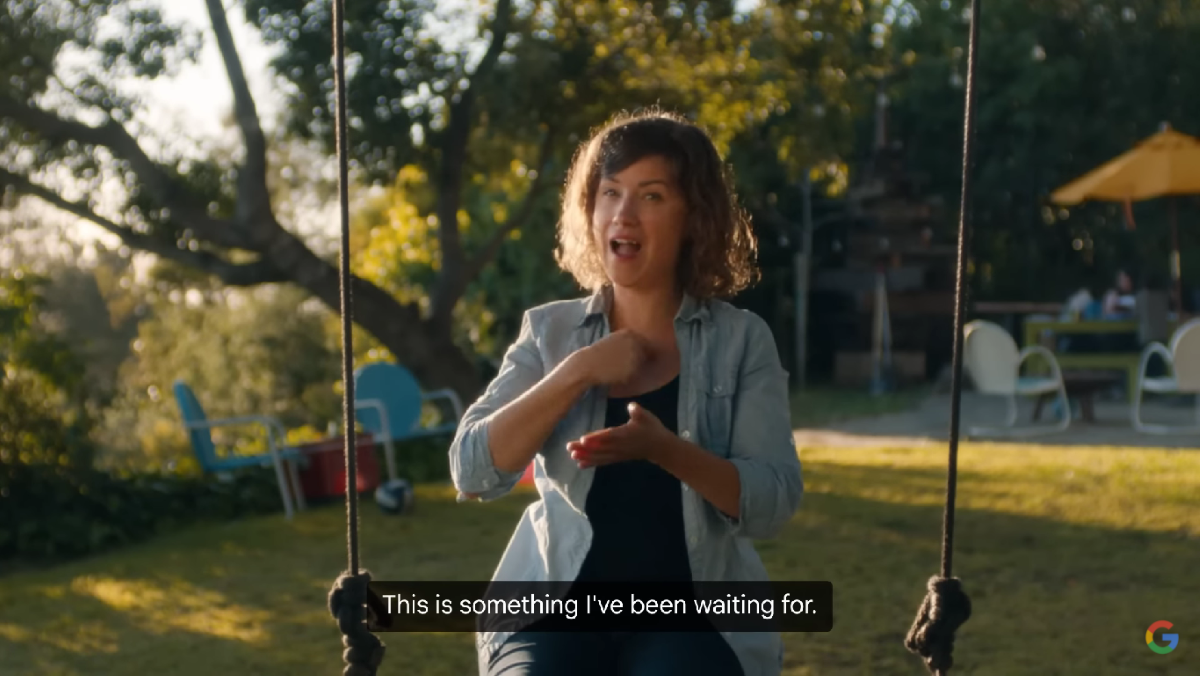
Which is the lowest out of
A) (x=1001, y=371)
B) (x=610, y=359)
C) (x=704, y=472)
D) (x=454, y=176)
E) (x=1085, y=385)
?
(x=1085, y=385)

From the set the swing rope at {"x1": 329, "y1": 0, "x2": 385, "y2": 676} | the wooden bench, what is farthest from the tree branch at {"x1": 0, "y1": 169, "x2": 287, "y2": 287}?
the wooden bench

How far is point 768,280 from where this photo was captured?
15672 mm

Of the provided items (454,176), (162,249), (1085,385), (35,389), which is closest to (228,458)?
(35,389)

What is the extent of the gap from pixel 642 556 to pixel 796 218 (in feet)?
48.2

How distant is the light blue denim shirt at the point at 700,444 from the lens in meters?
1.71

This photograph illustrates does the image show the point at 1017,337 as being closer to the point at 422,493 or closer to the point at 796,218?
the point at 796,218

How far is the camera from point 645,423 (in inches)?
62.0

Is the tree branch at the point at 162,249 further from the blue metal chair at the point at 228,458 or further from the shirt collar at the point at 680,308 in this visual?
the shirt collar at the point at 680,308

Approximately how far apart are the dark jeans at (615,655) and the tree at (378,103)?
5921 millimetres

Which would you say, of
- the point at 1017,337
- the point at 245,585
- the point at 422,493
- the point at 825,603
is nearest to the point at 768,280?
the point at 1017,337

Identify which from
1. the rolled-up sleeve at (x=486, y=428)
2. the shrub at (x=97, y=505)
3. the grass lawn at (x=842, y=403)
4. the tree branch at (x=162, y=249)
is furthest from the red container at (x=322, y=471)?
the rolled-up sleeve at (x=486, y=428)

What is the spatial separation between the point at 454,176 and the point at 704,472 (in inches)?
280

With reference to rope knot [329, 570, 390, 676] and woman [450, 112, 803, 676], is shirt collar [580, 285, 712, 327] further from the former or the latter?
rope knot [329, 570, 390, 676]

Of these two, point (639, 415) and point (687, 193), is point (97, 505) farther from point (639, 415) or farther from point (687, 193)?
point (639, 415)
